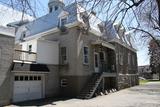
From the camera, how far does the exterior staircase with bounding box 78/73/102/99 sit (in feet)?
74.9

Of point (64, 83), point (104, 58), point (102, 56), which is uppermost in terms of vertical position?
point (102, 56)

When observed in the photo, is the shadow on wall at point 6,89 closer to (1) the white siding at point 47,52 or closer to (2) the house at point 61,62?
(2) the house at point 61,62

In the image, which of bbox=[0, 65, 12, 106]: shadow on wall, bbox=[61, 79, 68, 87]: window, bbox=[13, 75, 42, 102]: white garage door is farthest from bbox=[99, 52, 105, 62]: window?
bbox=[0, 65, 12, 106]: shadow on wall

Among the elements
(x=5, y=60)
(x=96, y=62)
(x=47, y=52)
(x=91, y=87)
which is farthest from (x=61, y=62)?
(x=5, y=60)

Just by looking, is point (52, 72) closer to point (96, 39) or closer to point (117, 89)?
point (96, 39)

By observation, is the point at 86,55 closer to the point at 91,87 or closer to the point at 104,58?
the point at 91,87

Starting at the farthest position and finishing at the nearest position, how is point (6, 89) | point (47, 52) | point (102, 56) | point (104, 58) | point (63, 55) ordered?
point (104, 58)
point (102, 56)
point (63, 55)
point (47, 52)
point (6, 89)

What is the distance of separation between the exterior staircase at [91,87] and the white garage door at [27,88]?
13.6 feet

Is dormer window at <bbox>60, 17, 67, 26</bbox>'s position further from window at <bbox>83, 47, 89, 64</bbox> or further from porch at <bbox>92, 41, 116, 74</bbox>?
porch at <bbox>92, 41, 116, 74</bbox>

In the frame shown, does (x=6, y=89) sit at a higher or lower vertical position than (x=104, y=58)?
lower

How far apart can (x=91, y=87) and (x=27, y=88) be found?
258 inches

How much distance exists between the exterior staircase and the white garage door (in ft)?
13.6

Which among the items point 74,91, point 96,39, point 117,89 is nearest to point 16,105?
point 74,91

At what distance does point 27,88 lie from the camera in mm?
21609
